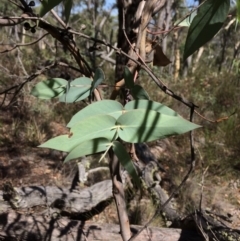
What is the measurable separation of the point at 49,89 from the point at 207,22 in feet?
0.93

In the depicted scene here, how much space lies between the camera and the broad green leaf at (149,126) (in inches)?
12.5

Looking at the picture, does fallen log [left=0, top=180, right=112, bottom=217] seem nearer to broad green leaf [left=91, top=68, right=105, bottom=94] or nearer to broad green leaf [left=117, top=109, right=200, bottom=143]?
broad green leaf [left=91, top=68, right=105, bottom=94]

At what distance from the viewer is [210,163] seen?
2.91 meters

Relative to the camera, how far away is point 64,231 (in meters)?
1.71

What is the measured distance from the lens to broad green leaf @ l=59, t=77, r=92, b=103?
0.50 meters

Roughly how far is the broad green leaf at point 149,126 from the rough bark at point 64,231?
4.64 feet

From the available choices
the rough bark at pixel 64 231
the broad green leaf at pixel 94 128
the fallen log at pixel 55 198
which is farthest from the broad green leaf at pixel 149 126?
the fallen log at pixel 55 198

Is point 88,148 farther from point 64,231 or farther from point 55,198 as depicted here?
point 55,198

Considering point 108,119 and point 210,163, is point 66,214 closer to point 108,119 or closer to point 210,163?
point 210,163

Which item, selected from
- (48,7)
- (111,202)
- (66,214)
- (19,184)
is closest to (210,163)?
(111,202)

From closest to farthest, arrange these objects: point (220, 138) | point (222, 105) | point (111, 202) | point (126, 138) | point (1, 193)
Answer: point (126, 138), point (1, 193), point (111, 202), point (220, 138), point (222, 105)

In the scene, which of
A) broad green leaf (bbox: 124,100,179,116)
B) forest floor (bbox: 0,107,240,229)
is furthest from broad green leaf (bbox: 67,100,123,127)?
forest floor (bbox: 0,107,240,229)

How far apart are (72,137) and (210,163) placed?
2.71 metres

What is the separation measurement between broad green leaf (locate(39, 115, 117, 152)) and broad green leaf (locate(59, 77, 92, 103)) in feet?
0.53
